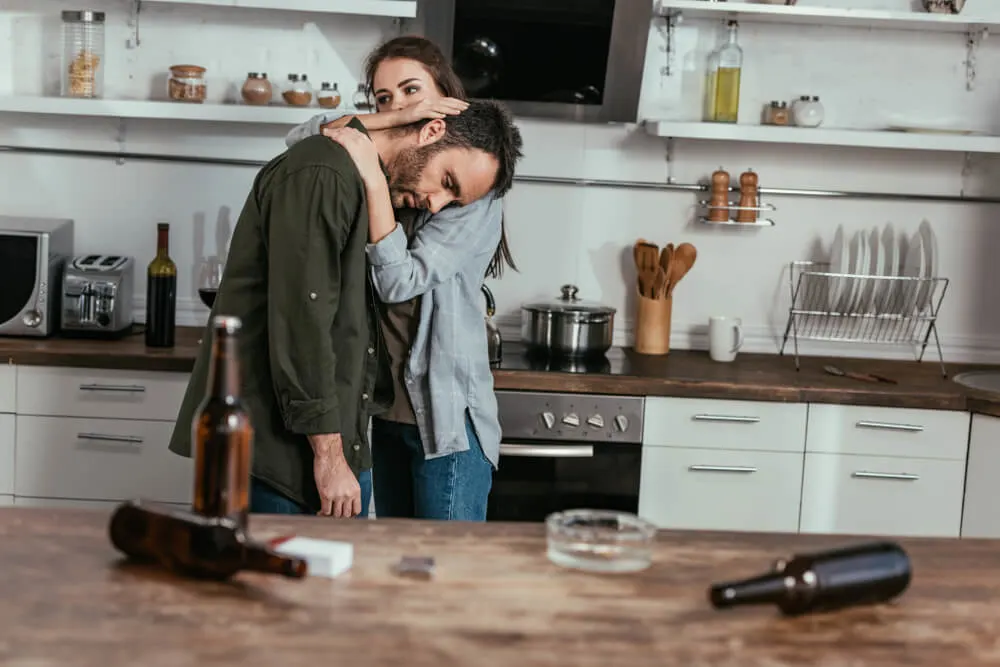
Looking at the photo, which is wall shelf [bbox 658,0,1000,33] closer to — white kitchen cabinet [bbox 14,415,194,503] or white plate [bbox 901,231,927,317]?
white plate [bbox 901,231,927,317]

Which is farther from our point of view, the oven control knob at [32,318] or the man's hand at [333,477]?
the oven control knob at [32,318]

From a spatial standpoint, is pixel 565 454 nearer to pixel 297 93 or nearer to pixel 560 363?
pixel 560 363

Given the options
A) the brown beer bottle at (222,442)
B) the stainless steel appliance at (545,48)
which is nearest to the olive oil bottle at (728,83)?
the stainless steel appliance at (545,48)

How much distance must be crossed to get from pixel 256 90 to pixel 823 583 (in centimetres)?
271

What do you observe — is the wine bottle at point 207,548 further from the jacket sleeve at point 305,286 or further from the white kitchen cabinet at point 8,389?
the white kitchen cabinet at point 8,389

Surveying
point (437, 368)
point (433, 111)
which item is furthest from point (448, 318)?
point (433, 111)

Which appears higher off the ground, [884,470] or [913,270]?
[913,270]

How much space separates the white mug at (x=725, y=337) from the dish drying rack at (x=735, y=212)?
0.31 m

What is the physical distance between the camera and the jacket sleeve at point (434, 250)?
235 cm

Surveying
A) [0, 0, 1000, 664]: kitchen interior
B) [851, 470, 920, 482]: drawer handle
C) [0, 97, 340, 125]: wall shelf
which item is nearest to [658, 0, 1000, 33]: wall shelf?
[0, 0, 1000, 664]: kitchen interior

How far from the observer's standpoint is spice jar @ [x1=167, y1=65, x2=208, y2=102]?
3678 mm

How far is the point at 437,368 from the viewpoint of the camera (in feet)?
8.24

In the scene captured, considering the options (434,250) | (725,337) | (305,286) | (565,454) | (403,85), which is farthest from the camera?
(725,337)

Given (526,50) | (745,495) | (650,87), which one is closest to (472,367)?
(745,495)
